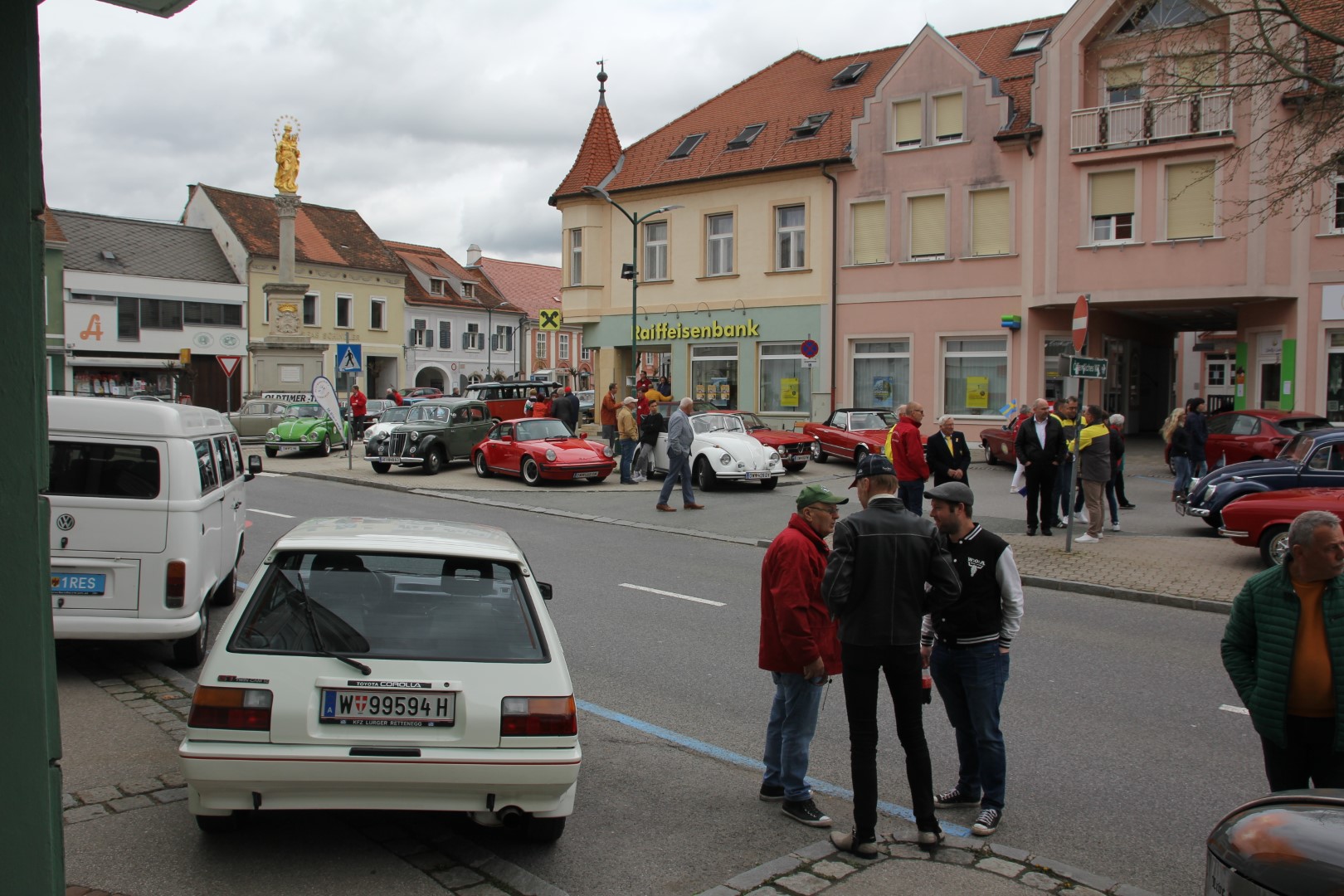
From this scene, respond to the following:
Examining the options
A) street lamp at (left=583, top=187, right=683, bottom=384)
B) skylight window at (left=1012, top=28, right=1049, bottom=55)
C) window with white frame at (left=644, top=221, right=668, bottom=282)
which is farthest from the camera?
window with white frame at (left=644, top=221, right=668, bottom=282)

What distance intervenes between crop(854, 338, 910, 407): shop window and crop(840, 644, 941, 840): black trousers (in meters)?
25.9

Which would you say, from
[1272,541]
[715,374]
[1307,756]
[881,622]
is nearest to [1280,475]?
[1272,541]

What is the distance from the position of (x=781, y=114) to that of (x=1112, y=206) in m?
12.0

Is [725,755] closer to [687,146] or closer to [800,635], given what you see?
[800,635]

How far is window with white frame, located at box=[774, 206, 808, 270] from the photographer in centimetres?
3219

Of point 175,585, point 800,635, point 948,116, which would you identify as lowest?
point 175,585

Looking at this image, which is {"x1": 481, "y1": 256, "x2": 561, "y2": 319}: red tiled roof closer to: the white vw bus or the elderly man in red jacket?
the white vw bus

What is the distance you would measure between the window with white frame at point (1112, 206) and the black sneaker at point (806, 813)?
2419 cm

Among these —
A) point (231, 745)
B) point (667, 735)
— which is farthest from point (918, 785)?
point (231, 745)

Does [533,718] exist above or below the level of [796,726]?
above

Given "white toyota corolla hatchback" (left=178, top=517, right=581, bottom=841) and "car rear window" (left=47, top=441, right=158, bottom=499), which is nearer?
"white toyota corolla hatchback" (left=178, top=517, right=581, bottom=841)

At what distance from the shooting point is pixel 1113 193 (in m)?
26.4

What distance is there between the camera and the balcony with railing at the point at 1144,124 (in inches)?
977

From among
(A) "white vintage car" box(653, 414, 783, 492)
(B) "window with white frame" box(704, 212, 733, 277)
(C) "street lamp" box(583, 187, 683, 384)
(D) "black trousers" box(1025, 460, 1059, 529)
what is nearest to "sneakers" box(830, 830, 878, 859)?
(D) "black trousers" box(1025, 460, 1059, 529)
